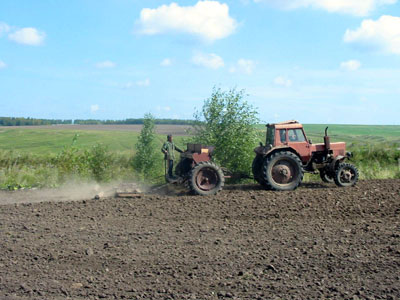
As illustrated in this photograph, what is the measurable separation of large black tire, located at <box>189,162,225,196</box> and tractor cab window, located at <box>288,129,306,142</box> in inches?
99.2

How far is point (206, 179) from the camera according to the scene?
13125 mm

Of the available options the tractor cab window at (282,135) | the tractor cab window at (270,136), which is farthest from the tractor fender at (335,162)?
the tractor cab window at (270,136)

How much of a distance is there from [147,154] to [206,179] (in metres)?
4.83

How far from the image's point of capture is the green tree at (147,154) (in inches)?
680

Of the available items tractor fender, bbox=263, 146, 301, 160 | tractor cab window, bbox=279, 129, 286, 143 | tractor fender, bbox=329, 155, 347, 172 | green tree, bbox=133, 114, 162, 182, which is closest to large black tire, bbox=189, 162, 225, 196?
tractor fender, bbox=263, 146, 301, 160

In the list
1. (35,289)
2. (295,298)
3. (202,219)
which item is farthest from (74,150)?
(295,298)

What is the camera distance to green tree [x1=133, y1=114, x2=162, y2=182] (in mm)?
17281

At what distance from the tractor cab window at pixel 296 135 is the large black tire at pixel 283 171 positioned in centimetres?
59

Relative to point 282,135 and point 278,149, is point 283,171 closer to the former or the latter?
point 278,149

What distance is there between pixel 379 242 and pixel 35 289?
5670mm

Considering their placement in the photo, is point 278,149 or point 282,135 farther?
point 282,135

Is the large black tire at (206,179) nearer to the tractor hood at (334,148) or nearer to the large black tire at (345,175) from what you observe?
the tractor hood at (334,148)

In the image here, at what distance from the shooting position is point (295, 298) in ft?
18.4

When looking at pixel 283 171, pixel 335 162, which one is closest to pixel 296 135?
pixel 283 171
